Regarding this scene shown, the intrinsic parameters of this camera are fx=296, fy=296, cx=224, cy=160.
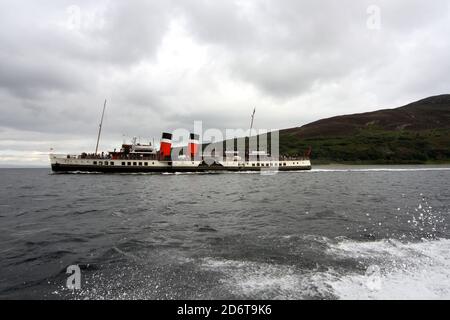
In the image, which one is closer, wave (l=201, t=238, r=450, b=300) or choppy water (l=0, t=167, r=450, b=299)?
wave (l=201, t=238, r=450, b=300)

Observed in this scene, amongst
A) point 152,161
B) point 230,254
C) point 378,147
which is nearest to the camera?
point 230,254

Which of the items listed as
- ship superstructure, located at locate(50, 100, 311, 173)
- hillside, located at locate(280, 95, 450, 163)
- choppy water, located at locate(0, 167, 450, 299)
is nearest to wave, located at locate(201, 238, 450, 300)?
choppy water, located at locate(0, 167, 450, 299)

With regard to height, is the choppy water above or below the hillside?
below

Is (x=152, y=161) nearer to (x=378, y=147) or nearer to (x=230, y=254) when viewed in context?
(x=230, y=254)

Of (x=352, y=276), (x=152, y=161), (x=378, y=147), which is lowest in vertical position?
(x=352, y=276)

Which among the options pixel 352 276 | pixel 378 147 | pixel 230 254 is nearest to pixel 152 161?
pixel 230 254

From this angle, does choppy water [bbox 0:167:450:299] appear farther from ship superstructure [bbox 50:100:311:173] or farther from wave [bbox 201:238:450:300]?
ship superstructure [bbox 50:100:311:173]

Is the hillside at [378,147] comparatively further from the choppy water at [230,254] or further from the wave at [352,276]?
the wave at [352,276]

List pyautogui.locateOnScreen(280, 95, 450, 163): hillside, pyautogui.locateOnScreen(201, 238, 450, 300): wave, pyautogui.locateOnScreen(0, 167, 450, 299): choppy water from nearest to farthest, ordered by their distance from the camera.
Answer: pyautogui.locateOnScreen(201, 238, 450, 300): wave, pyautogui.locateOnScreen(0, 167, 450, 299): choppy water, pyautogui.locateOnScreen(280, 95, 450, 163): hillside

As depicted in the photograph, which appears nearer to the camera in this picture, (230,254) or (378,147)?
(230,254)

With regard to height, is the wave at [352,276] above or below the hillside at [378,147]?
below

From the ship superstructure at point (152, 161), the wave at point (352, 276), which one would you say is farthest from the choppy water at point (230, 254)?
the ship superstructure at point (152, 161)
